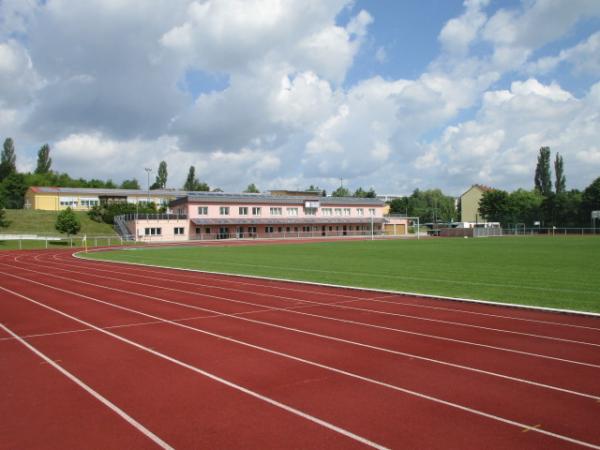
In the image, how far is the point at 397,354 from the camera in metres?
8.41

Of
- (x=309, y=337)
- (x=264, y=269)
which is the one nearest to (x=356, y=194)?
(x=264, y=269)

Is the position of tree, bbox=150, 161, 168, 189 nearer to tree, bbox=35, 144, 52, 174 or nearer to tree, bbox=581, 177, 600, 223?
tree, bbox=35, 144, 52, 174

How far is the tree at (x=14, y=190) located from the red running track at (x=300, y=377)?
89817 millimetres

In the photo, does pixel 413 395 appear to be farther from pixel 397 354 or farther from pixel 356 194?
pixel 356 194

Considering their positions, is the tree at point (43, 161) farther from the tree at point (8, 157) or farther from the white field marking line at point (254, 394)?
the white field marking line at point (254, 394)

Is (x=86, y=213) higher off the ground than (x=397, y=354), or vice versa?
(x=86, y=213)

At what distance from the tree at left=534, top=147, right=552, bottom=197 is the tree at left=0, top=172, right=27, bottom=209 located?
342ft

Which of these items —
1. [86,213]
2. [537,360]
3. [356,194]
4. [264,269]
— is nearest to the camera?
[537,360]

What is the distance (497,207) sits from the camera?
302ft

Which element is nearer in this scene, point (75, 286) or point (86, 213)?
point (75, 286)

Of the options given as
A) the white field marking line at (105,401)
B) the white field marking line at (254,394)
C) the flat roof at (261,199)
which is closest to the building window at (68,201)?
the flat roof at (261,199)

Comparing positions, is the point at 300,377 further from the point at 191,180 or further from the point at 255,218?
the point at 191,180

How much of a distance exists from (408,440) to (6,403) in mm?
5088

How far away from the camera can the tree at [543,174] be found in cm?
10319
